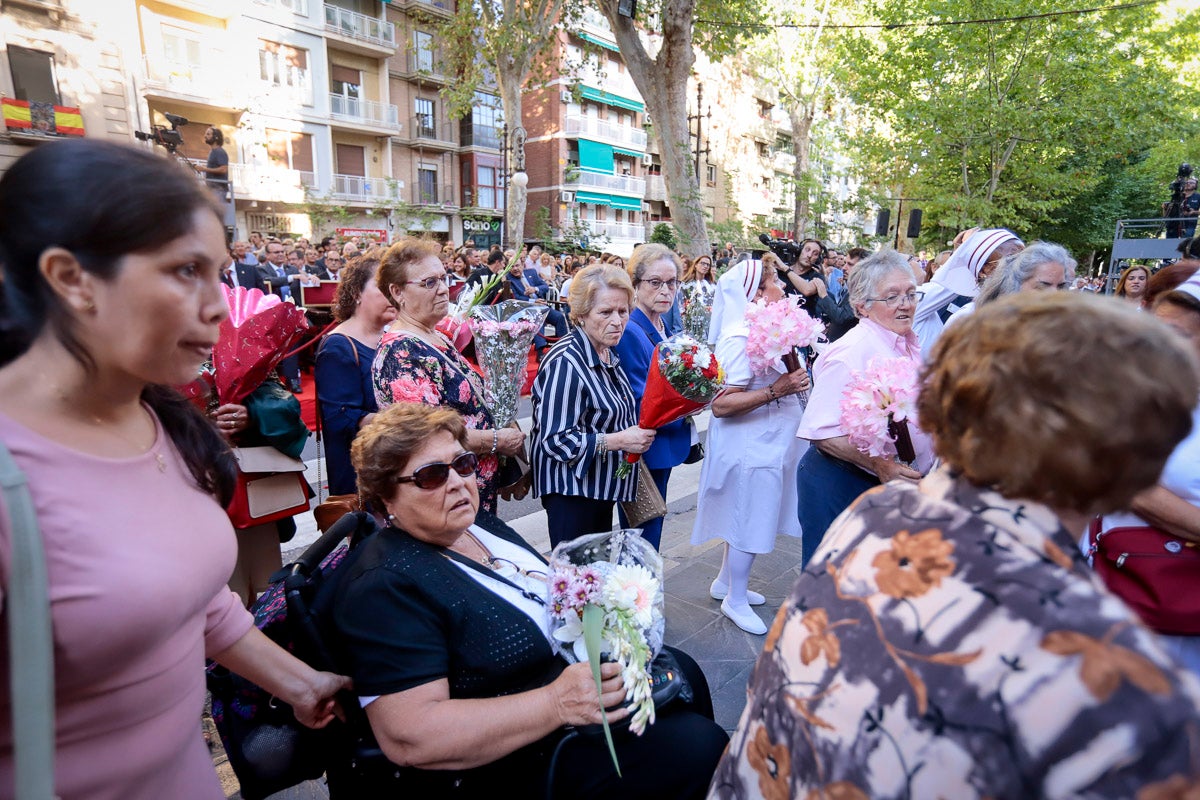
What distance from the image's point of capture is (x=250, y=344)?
8.95ft

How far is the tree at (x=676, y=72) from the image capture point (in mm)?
12773

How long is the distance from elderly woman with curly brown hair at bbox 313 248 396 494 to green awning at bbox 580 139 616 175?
35.2 m

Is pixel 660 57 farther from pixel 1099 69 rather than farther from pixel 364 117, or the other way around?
pixel 364 117

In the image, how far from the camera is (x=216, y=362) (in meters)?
2.73

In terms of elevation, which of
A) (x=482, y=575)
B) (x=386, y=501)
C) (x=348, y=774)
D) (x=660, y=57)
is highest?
(x=660, y=57)

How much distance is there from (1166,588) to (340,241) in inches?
851

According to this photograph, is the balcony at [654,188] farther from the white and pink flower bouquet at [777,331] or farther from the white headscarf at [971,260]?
the white and pink flower bouquet at [777,331]

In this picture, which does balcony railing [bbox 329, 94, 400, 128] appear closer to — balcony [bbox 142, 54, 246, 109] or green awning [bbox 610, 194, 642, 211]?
balcony [bbox 142, 54, 246, 109]

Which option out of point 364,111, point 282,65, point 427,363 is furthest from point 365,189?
point 427,363

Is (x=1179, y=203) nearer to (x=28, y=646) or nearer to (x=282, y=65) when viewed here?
(x=28, y=646)

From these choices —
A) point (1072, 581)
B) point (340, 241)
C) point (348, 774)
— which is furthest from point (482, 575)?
point (340, 241)

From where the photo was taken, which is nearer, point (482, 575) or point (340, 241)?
point (482, 575)

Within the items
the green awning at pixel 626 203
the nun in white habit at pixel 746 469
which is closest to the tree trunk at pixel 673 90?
the nun in white habit at pixel 746 469

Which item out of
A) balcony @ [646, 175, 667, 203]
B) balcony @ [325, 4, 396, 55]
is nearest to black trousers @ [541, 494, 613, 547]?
balcony @ [325, 4, 396, 55]
